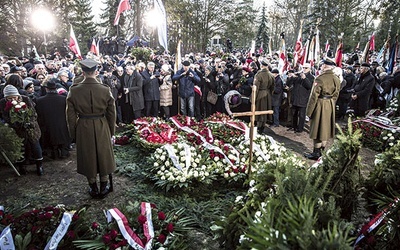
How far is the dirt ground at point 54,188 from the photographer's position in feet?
15.3

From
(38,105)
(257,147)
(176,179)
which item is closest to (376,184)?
(257,147)

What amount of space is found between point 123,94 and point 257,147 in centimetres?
533

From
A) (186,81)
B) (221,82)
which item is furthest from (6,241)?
(221,82)

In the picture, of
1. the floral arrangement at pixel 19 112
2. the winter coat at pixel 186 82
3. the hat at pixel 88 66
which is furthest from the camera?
the winter coat at pixel 186 82

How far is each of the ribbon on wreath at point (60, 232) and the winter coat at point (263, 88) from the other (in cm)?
590

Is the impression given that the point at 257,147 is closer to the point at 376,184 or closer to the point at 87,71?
the point at 376,184

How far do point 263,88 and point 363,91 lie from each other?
3659mm

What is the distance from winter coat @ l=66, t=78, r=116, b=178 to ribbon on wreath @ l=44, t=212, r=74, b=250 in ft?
4.61

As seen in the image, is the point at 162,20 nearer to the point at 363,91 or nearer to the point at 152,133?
the point at 152,133

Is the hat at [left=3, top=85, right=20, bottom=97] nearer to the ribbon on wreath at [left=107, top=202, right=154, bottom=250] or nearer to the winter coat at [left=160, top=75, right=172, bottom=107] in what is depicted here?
the ribbon on wreath at [left=107, top=202, right=154, bottom=250]

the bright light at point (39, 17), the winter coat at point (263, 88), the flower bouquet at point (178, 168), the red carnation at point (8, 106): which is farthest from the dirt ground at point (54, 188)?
the bright light at point (39, 17)

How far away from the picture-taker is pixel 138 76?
9.09 m

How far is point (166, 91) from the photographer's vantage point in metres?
9.62

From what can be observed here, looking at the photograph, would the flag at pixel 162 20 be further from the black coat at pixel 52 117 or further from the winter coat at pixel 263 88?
the black coat at pixel 52 117
